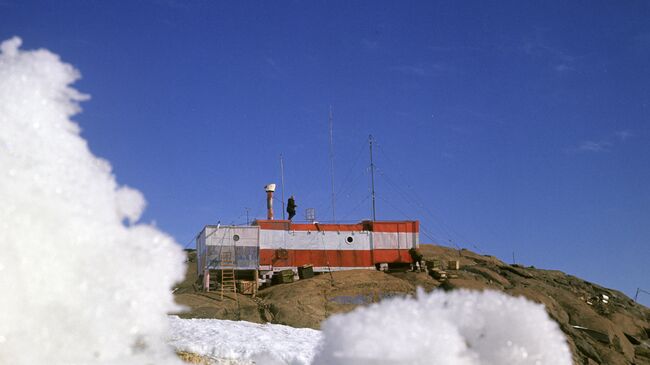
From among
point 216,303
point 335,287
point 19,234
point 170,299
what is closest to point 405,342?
point 170,299

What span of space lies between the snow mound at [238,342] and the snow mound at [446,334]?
10.6 meters

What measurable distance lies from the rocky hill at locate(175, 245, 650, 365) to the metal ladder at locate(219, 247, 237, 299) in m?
2.17

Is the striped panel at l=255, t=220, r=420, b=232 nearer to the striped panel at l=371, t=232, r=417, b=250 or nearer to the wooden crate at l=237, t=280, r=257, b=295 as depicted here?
the striped panel at l=371, t=232, r=417, b=250

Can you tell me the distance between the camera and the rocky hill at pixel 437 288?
38153 mm

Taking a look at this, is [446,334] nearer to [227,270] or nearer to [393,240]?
[227,270]

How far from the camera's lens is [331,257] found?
5116 cm

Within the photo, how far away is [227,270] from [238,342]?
27.8m

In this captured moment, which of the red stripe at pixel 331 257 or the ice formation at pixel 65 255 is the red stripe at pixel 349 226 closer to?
the red stripe at pixel 331 257

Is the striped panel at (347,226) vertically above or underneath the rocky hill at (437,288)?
above

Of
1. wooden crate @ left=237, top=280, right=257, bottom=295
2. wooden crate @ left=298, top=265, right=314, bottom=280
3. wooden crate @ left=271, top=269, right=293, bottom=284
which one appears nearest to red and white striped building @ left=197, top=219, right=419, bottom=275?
wooden crate @ left=298, top=265, right=314, bottom=280

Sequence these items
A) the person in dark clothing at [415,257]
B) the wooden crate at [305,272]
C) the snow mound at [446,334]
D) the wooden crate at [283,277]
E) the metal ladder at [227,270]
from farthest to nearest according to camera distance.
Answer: the person in dark clothing at [415,257], the wooden crate at [305,272], the wooden crate at [283,277], the metal ladder at [227,270], the snow mound at [446,334]

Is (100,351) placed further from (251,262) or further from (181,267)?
(251,262)

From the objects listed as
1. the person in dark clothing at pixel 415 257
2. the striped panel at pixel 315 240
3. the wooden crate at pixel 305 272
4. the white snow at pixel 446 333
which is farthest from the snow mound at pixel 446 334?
the person in dark clothing at pixel 415 257

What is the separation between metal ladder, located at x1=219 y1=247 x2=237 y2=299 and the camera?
1811 inches
